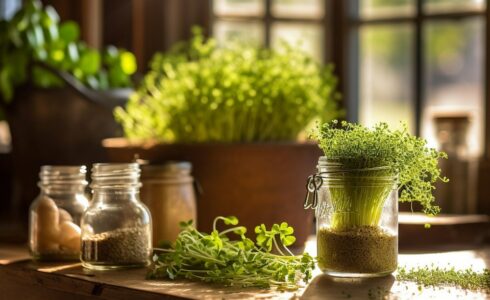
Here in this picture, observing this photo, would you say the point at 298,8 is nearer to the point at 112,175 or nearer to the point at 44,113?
the point at 44,113

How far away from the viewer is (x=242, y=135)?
1.46m

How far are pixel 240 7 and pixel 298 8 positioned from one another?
7.4 inches

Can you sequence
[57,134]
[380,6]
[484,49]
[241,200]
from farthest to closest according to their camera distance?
[380,6]
[484,49]
[57,134]
[241,200]

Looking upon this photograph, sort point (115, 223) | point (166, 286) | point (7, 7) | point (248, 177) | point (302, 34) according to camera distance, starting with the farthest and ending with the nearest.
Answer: point (7, 7), point (302, 34), point (248, 177), point (115, 223), point (166, 286)

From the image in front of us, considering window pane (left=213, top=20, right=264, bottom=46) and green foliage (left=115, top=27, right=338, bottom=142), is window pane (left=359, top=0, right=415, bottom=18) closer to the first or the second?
window pane (left=213, top=20, right=264, bottom=46)

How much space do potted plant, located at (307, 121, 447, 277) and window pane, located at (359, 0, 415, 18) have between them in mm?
1583

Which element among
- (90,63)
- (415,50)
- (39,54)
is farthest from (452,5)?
(39,54)

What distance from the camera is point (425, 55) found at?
2.52 meters

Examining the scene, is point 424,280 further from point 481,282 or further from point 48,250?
point 48,250

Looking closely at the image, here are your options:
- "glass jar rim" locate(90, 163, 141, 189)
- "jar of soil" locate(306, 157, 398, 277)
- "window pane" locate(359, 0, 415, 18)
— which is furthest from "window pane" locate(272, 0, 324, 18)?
"jar of soil" locate(306, 157, 398, 277)

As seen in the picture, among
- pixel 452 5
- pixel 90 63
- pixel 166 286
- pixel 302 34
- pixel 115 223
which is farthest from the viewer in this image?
pixel 302 34

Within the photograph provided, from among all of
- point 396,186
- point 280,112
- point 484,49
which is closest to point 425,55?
point 484,49

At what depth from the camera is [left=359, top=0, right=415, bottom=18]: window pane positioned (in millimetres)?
2568

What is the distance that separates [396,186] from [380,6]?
166 centimetres
